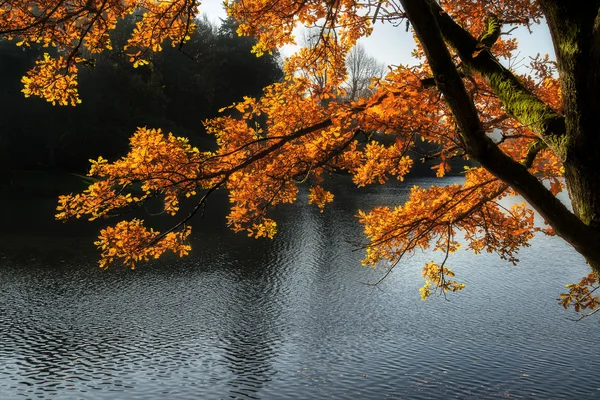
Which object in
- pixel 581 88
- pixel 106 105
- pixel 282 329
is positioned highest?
pixel 106 105

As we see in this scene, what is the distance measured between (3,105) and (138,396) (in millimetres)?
25322

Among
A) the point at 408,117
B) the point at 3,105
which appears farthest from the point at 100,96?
the point at 408,117

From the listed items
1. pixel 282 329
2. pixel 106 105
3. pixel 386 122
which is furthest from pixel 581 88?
pixel 106 105

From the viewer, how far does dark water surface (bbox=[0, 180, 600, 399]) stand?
29.9 ft

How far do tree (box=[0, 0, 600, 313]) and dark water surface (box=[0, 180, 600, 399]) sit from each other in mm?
3962

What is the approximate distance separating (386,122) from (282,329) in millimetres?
8658

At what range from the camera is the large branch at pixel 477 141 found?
2.73m

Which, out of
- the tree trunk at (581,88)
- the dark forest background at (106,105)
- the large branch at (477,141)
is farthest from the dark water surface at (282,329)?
the dark forest background at (106,105)

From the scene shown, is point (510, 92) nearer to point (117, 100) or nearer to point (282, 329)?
point (282, 329)

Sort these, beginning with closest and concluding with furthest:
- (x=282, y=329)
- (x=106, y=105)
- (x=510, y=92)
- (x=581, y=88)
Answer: (x=581, y=88), (x=510, y=92), (x=282, y=329), (x=106, y=105)

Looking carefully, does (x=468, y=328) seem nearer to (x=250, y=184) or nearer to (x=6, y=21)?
(x=250, y=184)

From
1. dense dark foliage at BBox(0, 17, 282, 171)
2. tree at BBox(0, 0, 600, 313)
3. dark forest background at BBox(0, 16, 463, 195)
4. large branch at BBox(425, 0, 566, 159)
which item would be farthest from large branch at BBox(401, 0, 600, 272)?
dense dark foliage at BBox(0, 17, 282, 171)

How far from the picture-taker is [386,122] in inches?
139

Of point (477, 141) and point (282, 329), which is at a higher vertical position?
point (477, 141)
